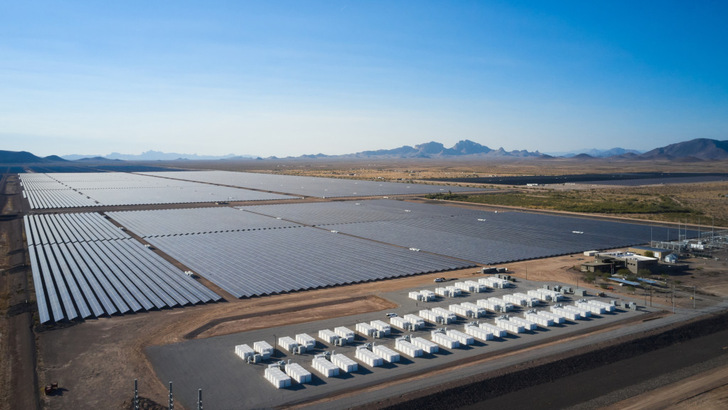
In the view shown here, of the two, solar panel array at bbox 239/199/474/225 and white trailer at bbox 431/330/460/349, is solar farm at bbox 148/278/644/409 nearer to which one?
white trailer at bbox 431/330/460/349

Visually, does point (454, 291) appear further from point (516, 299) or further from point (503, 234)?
point (503, 234)

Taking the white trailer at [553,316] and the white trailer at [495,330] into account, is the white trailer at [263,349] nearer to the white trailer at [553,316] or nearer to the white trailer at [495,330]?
the white trailer at [495,330]

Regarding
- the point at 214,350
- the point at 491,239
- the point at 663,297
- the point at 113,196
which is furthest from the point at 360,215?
the point at 113,196

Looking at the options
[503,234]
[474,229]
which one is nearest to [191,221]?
[474,229]

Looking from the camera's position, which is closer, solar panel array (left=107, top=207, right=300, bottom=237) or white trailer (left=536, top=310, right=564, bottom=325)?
white trailer (left=536, top=310, right=564, bottom=325)

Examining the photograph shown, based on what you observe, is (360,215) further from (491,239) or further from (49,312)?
(49,312)

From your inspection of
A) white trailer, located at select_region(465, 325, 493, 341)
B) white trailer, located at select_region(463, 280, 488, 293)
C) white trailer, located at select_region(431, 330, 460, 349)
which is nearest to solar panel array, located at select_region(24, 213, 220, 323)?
white trailer, located at select_region(431, 330, 460, 349)

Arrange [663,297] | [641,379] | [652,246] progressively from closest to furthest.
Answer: [641,379] → [663,297] → [652,246]
